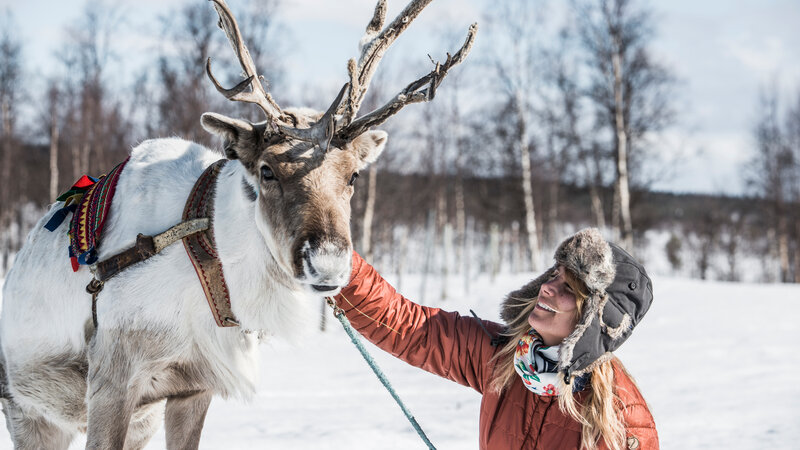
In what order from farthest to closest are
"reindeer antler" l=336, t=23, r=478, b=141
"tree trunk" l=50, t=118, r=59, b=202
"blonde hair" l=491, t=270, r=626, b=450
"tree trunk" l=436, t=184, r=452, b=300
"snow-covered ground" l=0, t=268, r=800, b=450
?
"tree trunk" l=50, t=118, r=59, b=202 → "tree trunk" l=436, t=184, r=452, b=300 → "snow-covered ground" l=0, t=268, r=800, b=450 → "reindeer antler" l=336, t=23, r=478, b=141 → "blonde hair" l=491, t=270, r=626, b=450

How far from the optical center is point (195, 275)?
2416 mm

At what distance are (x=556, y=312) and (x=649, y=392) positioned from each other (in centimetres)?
448

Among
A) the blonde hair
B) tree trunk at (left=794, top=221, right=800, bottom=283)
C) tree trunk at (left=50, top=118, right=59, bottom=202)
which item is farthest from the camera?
tree trunk at (left=794, top=221, right=800, bottom=283)

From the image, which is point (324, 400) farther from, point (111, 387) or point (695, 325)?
point (695, 325)

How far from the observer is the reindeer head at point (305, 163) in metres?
1.98

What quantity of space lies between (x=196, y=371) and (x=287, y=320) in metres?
0.47

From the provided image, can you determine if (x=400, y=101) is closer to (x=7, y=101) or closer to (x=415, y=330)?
(x=415, y=330)

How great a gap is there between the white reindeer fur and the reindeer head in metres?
0.17

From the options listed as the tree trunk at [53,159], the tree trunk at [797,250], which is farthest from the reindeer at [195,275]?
the tree trunk at [797,250]

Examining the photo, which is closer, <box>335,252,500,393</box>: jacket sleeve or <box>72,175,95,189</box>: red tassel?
<box>335,252,500,393</box>: jacket sleeve

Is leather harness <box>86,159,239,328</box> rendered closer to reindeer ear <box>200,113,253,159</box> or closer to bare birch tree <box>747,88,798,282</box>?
reindeer ear <box>200,113,253,159</box>

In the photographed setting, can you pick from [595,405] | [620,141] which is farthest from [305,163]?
[620,141]

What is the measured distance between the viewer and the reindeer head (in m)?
1.98

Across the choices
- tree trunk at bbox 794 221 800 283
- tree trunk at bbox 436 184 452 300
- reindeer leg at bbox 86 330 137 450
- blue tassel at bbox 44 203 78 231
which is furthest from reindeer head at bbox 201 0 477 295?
tree trunk at bbox 794 221 800 283
